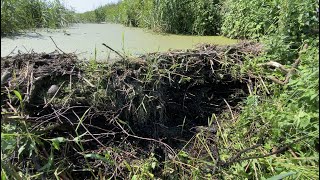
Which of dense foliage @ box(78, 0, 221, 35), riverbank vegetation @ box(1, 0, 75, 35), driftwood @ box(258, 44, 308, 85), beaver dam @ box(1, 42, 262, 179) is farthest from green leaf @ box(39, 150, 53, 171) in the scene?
dense foliage @ box(78, 0, 221, 35)

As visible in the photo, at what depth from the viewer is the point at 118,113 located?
2393mm

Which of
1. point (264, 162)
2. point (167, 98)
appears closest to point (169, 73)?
point (167, 98)

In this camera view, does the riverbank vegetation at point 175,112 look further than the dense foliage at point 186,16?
No

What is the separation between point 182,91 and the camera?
8.73 feet

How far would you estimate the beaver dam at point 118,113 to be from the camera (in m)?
2.16

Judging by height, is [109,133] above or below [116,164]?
above

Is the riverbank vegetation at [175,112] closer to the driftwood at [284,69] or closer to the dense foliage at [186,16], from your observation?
the driftwood at [284,69]

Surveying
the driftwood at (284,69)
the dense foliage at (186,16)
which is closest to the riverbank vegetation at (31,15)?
the dense foliage at (186,16)

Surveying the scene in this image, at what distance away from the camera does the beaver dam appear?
85.2 inches

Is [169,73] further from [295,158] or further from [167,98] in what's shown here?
[295,158]

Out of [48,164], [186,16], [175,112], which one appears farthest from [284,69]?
[186,16]

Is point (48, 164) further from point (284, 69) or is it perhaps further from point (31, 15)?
point (31, 15)

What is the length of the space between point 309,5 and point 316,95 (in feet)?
3.74

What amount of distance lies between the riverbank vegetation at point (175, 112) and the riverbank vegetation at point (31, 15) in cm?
220
